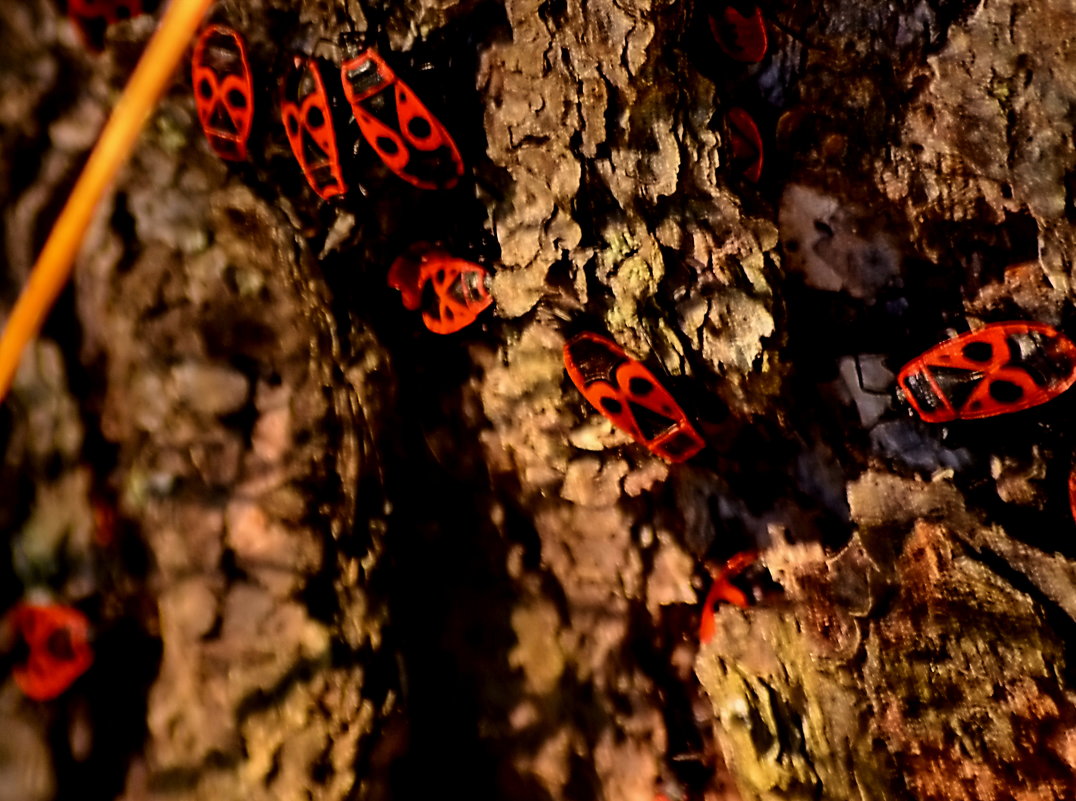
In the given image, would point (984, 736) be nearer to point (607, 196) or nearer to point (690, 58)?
point (607, 196)

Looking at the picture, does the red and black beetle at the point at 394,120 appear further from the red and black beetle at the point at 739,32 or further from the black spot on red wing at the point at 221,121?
the red and black beetle at the point at 739,32

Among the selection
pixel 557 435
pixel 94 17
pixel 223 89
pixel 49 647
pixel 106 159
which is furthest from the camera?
pixel 557 435

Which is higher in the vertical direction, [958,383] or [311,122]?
[311,122]

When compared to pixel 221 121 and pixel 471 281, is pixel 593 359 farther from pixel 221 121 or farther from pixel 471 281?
pixel 221 121

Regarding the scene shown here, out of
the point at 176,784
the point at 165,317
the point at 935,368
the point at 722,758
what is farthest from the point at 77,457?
the point at 935,368

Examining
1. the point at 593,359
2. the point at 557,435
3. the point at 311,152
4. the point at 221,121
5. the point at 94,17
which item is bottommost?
the point at 557,435

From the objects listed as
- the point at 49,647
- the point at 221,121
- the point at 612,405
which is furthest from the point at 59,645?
the point at 612,405
